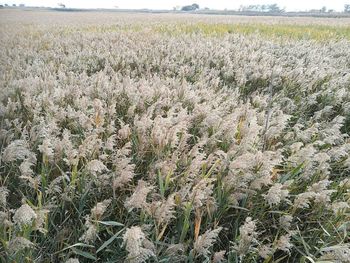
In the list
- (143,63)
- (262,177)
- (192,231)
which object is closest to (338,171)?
(262,177)

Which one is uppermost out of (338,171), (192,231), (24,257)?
(24,257)

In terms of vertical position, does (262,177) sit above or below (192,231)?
above

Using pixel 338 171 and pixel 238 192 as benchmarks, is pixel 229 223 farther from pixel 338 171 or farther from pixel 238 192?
pixel 338 171

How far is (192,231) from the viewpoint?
2.21 m

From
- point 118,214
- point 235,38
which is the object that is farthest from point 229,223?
point 235,38

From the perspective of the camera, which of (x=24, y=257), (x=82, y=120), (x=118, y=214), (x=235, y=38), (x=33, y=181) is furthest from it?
(x=235, y=38)

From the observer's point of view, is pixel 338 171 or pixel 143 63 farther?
pixel 143 63

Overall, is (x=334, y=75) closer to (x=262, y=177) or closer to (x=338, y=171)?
(x=338, y=171)

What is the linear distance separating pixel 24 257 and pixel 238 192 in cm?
143

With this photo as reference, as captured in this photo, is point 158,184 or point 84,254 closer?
point 84,254

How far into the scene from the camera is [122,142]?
9.87 feet

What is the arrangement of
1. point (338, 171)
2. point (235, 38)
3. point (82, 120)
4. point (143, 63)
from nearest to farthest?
point (82, 120), point (338, 171), point (143, 63), point (235, 38)

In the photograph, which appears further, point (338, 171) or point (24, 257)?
point (338, 171)

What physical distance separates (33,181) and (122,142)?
3.27 ft
